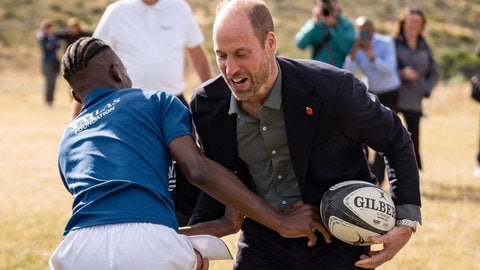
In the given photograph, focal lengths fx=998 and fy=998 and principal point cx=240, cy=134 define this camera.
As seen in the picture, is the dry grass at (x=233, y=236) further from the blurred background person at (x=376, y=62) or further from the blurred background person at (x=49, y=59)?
the blurred background person at (x=49, y=59)

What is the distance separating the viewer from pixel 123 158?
169 inches

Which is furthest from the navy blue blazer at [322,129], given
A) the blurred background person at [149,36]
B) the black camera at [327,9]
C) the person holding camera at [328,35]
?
the black camera at [327,9]

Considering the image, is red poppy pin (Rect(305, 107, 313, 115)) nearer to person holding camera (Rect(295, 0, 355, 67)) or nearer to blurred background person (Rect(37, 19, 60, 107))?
person holding camera (Rect(295, 0, 355, 67))

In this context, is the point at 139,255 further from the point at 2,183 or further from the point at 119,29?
the point at 2,183

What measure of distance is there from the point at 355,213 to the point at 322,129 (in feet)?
1.42

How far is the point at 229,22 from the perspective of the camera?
4.48 meters

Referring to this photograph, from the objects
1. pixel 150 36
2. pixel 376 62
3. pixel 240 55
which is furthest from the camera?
pixel 376 62

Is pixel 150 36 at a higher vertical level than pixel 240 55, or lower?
lower

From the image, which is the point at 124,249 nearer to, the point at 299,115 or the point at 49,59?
the point at 299,115

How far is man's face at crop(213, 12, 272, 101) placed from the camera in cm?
446

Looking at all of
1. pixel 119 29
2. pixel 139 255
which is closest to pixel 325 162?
pixel 139 255

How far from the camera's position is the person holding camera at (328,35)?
37.7 ft

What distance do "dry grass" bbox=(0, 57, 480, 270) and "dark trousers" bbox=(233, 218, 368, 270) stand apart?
9.08 feet

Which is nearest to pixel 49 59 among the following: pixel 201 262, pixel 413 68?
pixel 413 68
